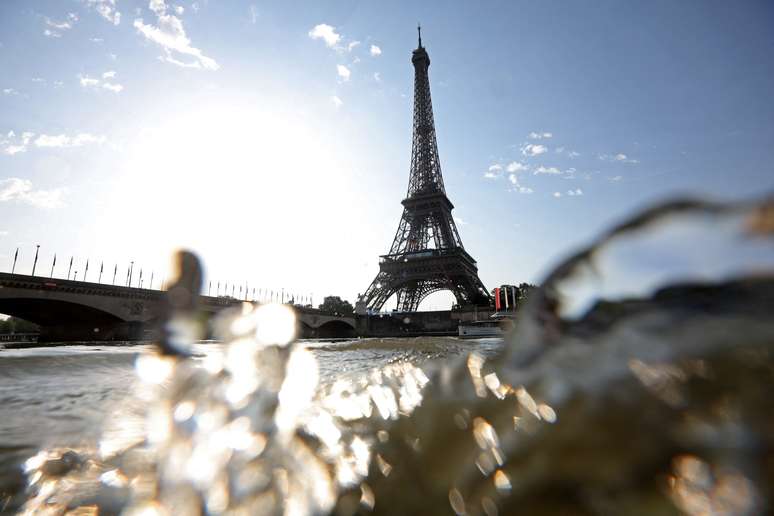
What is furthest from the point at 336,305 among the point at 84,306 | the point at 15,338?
the point at 84,306

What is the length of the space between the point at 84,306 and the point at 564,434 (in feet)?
117

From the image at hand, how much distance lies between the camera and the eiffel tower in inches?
1582

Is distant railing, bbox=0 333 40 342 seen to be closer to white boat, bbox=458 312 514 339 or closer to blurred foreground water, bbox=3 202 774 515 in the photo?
white boat, bbox=458 312 514 339

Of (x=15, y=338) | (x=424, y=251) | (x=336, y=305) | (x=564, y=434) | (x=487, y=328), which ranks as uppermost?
(x=424, y=251)

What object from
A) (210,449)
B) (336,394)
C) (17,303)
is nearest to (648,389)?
(210,449)

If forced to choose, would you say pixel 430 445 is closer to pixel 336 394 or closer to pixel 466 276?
pixel 336 394

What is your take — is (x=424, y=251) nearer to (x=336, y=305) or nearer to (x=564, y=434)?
(x=336, y=305)

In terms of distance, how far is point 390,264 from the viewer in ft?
136

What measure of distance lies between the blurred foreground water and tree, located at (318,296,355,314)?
68.4m

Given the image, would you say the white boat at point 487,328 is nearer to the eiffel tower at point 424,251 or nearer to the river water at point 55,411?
the eiffel tower at point 424,251

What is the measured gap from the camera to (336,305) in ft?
234

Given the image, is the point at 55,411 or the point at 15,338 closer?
the point at 55,411

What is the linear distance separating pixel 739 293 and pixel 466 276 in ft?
134

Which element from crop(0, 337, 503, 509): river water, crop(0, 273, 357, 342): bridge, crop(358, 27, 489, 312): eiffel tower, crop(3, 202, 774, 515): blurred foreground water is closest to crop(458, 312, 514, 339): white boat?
crop(358, 27, 489, 312): eiffel tower
